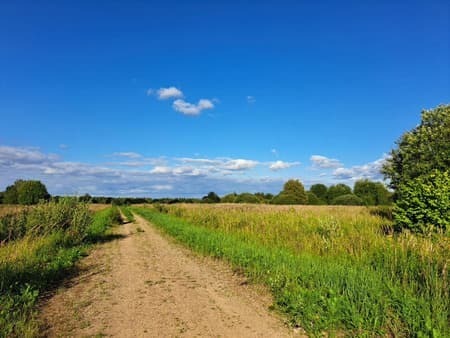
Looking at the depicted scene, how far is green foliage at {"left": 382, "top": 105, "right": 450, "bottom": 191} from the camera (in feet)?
61.5

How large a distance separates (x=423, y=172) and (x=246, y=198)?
52960mm

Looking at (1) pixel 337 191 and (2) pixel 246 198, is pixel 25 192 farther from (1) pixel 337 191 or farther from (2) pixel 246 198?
(1) pixel 337 191

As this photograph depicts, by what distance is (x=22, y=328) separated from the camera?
5027 millimetres

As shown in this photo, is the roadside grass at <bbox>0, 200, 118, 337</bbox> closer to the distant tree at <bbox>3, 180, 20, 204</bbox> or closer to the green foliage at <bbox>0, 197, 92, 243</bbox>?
the green foliage at <bbox>0, 197, 92, 243</bbox>

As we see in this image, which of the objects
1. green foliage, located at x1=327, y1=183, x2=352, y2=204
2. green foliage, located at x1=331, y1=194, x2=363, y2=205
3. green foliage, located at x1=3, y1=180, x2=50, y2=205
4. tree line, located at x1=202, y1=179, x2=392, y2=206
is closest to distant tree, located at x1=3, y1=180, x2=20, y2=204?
green foliage, located at x1=3, y1=180, x2=50, y2=205

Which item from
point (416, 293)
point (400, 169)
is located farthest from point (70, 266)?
point (400, 169)

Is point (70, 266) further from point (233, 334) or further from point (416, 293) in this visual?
point (416, 293)

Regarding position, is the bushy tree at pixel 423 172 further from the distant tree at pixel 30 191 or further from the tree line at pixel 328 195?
the distant tree at pixel 30 191

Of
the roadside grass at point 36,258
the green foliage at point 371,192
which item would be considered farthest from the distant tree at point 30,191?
the green foliage at point 371,192

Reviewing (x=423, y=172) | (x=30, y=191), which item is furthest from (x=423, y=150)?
(x=30, y=191)

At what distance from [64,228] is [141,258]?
621 cm

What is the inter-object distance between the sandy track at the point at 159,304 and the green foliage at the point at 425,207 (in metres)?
8.16

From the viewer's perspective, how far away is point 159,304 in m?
6.75

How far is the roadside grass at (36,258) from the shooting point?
5.61 m
